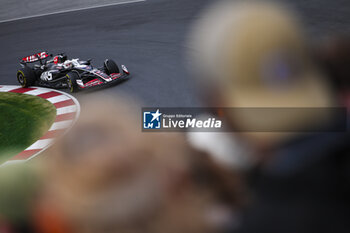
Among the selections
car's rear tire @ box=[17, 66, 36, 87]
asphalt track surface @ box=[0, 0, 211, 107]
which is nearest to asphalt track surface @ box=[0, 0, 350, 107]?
asphalt track surface @ box=[0, 0, 211, 107]

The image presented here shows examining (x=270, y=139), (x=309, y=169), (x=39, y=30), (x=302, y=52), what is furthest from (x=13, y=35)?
(x=309, y=169)

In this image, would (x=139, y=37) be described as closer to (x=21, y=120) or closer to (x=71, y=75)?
(x=71, y=75)

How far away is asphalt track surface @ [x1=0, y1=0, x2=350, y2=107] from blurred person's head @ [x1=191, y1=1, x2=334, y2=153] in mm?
515

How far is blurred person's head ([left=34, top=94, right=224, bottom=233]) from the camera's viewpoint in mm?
4539

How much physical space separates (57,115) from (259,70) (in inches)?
178

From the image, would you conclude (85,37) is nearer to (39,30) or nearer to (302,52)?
(39,30)

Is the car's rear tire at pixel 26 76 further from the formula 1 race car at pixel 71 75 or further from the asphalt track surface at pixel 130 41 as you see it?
the asphalt track surface at pixel 130 41

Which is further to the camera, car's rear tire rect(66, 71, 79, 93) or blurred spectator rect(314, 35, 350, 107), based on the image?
car's rear tire rect(66, 71, 79, 93)

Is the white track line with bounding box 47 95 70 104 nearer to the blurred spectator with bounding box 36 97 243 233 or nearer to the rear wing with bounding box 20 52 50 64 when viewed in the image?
the rear wing with bounding box 20 52 50 64

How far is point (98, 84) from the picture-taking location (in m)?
9.02

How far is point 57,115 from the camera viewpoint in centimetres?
801
